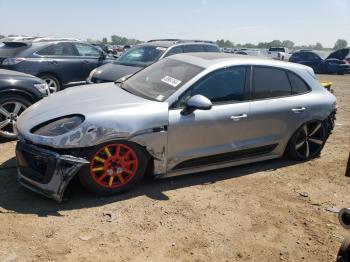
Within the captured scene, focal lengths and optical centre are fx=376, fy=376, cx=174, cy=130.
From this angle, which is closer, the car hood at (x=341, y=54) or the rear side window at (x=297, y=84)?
the rear side window at (x=297, y=84)

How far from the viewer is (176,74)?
482 cm

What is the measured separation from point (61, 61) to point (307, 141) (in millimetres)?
6615

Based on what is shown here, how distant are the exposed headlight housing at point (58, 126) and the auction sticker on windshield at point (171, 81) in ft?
4.03

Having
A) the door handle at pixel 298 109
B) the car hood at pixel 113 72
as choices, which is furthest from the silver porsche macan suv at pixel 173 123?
the car hood at pixel 113 72

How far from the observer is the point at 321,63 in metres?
24.2

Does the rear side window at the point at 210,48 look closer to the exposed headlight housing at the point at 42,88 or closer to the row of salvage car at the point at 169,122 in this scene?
the row of salvage car at the point at 169,122

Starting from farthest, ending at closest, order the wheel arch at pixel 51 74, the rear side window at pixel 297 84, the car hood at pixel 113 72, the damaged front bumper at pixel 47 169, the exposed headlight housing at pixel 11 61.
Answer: the wheel arch at pixel 51 74 → the exposed headlight housing at pixel 11 61 → the car hood at pixel 113 72 → the rear side window at pixel 297 84 → the damaged front bumper at pixel 47 169

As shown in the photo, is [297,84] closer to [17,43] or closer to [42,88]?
[42,88]

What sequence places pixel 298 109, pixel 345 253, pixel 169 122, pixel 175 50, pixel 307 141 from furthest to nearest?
pixel 175 50 < pixel 307 141 < pixel 298 109 < pixel 169 122 < pixel 345 253

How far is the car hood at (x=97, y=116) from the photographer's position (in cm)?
386

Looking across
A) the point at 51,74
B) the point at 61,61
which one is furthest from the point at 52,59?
the point at 51,74

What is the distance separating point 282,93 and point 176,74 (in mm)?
1554

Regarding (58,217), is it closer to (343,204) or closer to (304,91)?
(343,204)

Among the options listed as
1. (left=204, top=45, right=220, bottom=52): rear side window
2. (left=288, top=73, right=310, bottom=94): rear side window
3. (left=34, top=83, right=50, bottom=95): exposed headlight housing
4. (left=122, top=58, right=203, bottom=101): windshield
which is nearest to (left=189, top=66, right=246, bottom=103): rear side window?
(left=122, top=58, right=203, bottom=101): windshield
